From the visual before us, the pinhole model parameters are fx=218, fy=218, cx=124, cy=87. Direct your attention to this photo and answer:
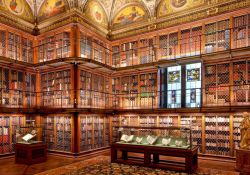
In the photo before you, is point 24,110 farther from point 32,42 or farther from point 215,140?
point 215,140

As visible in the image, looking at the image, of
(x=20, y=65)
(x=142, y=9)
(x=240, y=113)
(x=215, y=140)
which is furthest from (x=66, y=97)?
(x=240, y=113)

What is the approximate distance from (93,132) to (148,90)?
3179 millimetres

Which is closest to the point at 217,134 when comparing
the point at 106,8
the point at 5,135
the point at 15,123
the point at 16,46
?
the point at 106,8

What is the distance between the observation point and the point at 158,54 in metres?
10.0

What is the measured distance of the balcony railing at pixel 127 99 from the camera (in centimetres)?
828

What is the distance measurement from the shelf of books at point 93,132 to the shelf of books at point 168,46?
414cm

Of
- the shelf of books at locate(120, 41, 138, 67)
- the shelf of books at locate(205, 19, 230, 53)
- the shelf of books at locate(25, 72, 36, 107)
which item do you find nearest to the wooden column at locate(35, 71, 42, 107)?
the shelf of books at locate(25, 72, 36, 107)

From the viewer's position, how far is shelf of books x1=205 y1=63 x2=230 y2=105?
8445mm

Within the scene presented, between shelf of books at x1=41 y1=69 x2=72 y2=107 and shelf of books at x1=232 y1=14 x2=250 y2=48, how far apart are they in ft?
22.3

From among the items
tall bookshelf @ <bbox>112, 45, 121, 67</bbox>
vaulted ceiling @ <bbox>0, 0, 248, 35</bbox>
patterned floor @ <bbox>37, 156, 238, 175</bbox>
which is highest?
vaulted ceiling @ <bbox>0, 0, 248, 35</bbox>

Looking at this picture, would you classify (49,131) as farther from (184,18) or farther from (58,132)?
(184,18)

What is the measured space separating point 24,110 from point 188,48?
734 cm

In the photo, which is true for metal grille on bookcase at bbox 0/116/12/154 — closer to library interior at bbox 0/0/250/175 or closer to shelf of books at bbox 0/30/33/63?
library interior at bbox 0/0/250/175

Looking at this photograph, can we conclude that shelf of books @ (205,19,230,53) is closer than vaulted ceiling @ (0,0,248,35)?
Yes
